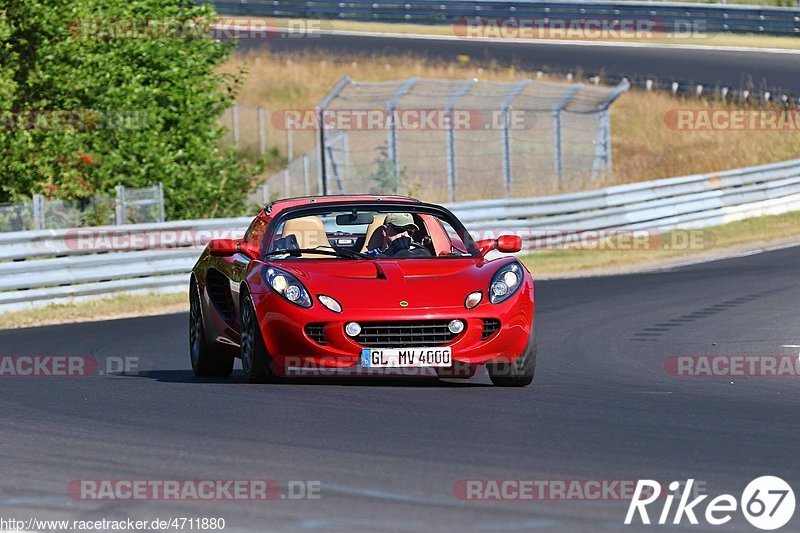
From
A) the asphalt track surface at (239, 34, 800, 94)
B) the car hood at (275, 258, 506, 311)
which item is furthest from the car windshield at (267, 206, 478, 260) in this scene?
the asphalt track surface at (239, 34, 800, 94)

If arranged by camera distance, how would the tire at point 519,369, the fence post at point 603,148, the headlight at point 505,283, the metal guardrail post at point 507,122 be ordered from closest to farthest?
the headlight at point 505,283 → the tire at point 519,369 → the metal guardrail post at point 507,122 → the fence post at point 603,148

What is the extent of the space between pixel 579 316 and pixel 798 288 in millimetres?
3966

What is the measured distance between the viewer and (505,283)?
1027 centimetres

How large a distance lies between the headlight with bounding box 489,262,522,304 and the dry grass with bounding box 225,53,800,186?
69.8 ft

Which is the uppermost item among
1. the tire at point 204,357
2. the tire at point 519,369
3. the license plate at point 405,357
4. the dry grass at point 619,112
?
the license plate at point 405,357

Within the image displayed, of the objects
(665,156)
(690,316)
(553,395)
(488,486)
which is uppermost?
(488,486)

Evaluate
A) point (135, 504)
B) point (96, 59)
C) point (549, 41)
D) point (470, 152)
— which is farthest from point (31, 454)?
point (549, 41)

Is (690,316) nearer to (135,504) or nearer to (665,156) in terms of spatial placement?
(135,504)

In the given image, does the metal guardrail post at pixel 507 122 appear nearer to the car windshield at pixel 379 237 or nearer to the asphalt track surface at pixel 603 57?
the asphalt track surface at pixel 603 57

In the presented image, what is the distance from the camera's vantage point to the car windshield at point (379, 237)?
36.2 ft

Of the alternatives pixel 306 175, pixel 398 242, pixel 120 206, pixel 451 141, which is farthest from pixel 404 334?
pixel 306 175

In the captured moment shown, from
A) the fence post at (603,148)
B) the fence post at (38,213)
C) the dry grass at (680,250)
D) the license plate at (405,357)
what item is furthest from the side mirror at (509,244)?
the fence post at (603,148)

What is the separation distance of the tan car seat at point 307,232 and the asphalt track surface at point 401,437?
1137 mm

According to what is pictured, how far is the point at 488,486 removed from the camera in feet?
21.8
